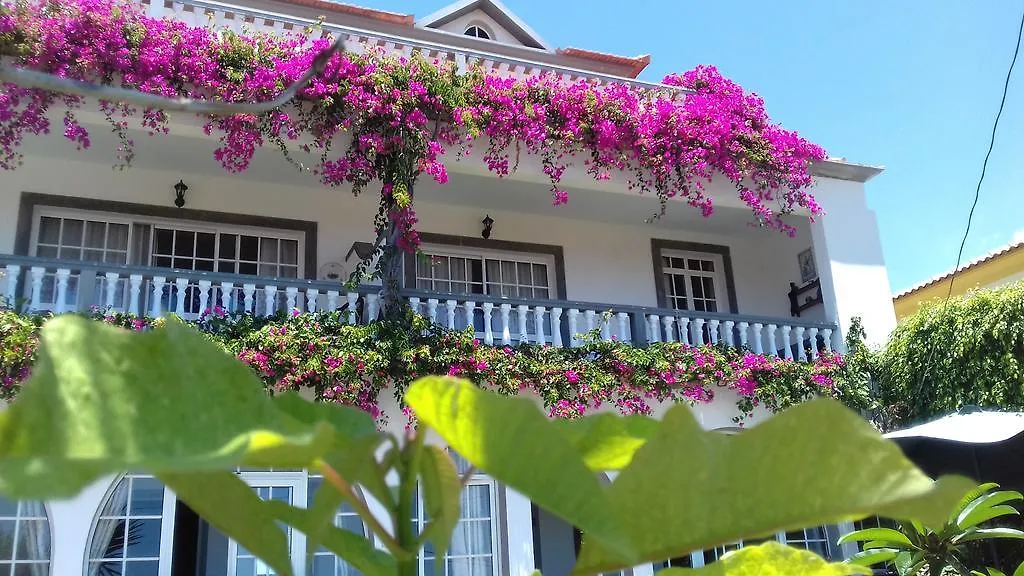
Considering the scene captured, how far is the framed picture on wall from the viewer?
35.8ft

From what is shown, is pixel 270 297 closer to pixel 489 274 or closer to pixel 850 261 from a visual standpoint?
pixel 489 274

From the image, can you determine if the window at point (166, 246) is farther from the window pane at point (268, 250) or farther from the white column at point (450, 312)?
the white column at point (450, 312)

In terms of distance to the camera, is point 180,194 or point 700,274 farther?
point 700,274

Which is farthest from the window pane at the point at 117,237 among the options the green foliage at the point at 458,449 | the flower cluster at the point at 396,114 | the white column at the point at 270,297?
the green foliage at the point at 458,449

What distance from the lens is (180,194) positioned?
8.93 metres

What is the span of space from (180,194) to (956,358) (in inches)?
313

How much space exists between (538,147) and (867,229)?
427cm

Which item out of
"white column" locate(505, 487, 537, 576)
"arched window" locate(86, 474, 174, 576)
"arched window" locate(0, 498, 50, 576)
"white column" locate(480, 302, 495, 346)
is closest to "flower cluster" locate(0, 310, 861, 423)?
"white column" locate(480, 302, 495, 346)

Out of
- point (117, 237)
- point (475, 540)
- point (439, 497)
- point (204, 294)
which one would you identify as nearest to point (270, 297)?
point (204, 294)

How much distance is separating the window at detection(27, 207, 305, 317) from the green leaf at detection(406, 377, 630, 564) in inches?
299

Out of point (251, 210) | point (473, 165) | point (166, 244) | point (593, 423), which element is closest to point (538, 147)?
point (473, 165)

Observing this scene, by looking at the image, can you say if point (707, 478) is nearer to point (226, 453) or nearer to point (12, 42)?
point (226, 453)

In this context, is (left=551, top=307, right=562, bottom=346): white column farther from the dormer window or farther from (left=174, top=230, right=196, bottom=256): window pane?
the dormer window

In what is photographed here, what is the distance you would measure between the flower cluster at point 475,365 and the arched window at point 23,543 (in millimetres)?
1154
